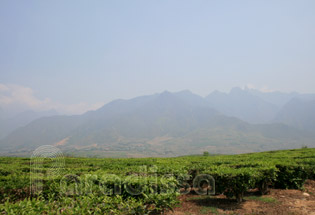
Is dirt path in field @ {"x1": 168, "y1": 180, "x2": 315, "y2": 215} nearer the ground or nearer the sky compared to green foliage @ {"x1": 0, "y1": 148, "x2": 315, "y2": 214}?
nearer the ground

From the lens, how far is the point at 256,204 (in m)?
7.26

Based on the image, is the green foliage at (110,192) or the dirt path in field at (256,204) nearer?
the green foliage at (110,192)

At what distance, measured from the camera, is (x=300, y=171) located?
9055 mm

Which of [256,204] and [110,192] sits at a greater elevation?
[110,192]

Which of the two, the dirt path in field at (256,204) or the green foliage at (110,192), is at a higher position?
the green foliage at (110,192)

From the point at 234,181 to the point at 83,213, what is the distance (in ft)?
15.6

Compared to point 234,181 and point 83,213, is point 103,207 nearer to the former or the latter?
point 83,213

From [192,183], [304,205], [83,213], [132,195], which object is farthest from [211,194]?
[83,213]

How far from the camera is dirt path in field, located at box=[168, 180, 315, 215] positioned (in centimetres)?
664

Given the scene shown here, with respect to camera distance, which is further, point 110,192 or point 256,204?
point 256,204

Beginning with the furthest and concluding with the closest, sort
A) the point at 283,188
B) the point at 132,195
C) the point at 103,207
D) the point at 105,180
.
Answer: the point at 283,188 → the point at 105,180 → the point at 132,195 → the point at 103,207

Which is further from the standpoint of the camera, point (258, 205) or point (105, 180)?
point (258, 205)

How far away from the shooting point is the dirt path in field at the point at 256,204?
6645 millimetres

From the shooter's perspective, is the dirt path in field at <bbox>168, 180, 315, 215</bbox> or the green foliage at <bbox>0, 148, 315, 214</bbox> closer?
the green foliage at <bbox>0, 148, 315, 214</bbox>
